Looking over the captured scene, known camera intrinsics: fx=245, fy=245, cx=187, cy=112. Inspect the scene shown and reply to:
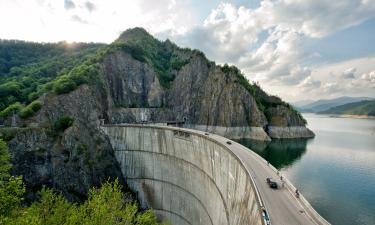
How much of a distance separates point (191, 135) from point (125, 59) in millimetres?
65236

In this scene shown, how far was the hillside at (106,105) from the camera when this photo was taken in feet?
166

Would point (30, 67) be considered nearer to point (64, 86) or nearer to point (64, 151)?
point (64, 86)

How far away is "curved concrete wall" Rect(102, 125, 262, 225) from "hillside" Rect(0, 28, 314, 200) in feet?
17.7

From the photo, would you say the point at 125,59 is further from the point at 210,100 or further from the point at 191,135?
the point at 191,135

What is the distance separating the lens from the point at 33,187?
153 ft

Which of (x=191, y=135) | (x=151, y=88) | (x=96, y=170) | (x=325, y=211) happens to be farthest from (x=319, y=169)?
(x=151, y=88)

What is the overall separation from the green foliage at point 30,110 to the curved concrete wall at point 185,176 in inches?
657

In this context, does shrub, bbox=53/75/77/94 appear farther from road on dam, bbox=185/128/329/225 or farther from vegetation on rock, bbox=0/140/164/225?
road on dam, bbox=185/128/329/225

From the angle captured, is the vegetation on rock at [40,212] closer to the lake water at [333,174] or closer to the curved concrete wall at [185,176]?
the curved concrete wall at [185,176]

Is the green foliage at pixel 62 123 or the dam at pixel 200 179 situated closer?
the dam at pixel 200 179

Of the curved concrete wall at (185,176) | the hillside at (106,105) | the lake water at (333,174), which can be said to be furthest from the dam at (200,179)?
the lake water at (333,174)

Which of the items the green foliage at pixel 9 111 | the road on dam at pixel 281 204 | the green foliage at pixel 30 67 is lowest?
the road on dam at pixel 281 204

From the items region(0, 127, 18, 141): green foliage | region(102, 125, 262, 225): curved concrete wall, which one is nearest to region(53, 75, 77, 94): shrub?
region(102, 125, 262, 225): curved concrete wall

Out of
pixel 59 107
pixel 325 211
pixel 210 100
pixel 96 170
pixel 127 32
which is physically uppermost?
pixel 127 32
